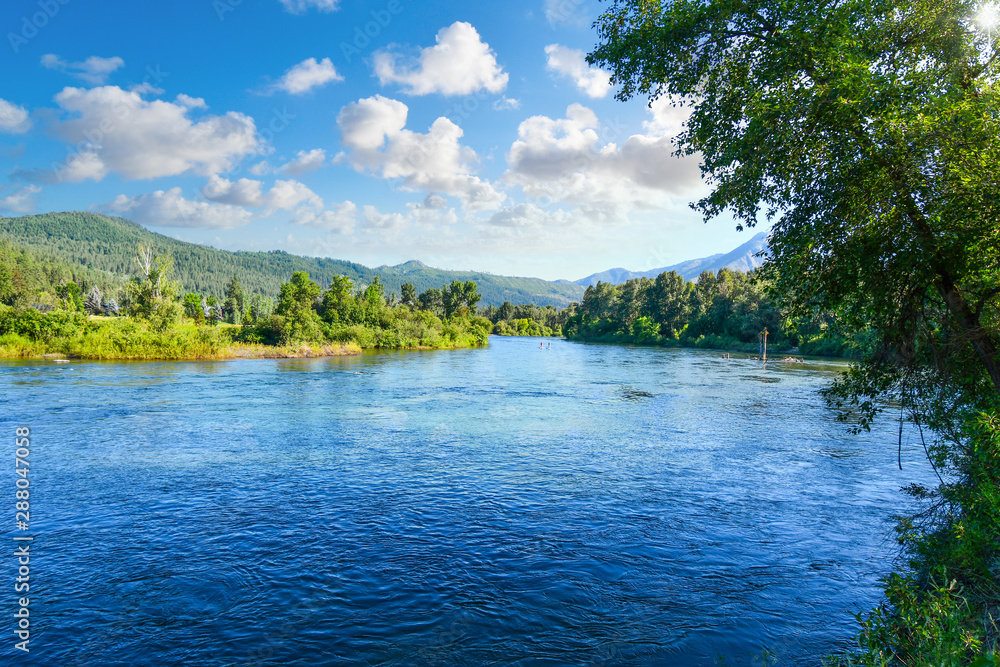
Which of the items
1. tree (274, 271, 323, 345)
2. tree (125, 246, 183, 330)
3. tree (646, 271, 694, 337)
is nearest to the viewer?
tree (125, 246, 183, 330)

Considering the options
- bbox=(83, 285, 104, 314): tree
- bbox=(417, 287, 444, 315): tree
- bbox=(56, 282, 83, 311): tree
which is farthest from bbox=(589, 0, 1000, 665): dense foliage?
bbox=(83, 285, 104, 314): tree

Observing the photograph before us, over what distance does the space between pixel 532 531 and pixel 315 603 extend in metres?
5.51

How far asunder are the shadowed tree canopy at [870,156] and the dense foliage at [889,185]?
0.10 feet

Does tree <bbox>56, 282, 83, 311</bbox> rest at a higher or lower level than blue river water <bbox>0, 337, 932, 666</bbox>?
higher

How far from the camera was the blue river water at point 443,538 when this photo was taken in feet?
28.8

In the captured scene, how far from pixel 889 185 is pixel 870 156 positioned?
1.87 feet

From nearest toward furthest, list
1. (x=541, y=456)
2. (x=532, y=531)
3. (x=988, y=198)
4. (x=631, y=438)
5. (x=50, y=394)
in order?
(x=988, y=198), (x=532, y=531), (x=541, y=456), (x=631, y=438), (x=50, y=394)

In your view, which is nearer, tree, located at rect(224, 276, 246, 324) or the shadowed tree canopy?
the shadowed tree canopy

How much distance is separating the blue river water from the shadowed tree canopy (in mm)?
5162

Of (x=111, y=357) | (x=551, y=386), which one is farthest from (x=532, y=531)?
(x=111, y=357)

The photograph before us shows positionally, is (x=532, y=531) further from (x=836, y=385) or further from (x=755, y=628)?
(x=836, y=385)

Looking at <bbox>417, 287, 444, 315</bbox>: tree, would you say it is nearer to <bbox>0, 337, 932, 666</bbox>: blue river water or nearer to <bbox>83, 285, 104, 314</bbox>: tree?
<bbox>83, 285, 104, 314</bbox>: tree

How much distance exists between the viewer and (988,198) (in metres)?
7.99

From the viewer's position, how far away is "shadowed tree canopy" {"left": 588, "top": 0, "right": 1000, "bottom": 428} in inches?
326
